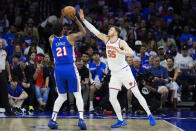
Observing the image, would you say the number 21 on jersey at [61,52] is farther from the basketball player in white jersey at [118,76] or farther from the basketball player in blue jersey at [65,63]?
the basketball player in white jersey at [118,76]

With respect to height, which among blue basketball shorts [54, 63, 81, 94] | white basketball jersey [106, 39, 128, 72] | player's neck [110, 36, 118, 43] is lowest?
blue basketball shorts [54, 63, 81, 94]

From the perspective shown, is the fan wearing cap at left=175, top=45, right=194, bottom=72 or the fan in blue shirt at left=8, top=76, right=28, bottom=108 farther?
the fan wearing cap at left=175, top=45, right=194, bottom=72

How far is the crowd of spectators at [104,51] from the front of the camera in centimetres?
1288

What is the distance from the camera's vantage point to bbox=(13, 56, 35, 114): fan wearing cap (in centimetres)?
1312

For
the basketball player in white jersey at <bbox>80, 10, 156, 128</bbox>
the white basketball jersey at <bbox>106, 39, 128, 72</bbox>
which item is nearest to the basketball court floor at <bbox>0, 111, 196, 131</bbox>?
the basketball player in white jersey at <bbox>80, 10, 156, 128</bbox>

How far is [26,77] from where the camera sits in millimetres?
13344

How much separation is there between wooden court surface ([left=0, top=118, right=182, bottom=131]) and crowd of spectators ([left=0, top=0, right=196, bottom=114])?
215 centimetres

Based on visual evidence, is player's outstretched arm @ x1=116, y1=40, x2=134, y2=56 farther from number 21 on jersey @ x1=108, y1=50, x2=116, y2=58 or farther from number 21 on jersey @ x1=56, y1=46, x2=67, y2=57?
number 21 on jersey @ x1=56, y1=46, x2=67, y2=57

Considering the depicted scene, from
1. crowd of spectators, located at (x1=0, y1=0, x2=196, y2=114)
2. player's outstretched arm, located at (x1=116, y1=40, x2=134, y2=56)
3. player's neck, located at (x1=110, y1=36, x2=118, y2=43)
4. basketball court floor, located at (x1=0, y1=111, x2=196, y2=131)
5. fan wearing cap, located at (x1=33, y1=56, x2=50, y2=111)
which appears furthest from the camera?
fan wearing cap, located at (x1=33, y1=56, x2=50, y2=111)

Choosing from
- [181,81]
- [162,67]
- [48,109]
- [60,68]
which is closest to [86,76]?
[48,109]

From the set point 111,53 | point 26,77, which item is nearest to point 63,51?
point 111,53

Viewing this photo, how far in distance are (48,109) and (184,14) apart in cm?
814

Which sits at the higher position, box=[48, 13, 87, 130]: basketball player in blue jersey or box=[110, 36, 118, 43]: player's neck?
box=[110, 36, 118, 43]: player's neck

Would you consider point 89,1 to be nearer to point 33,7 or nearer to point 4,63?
point 33,7
